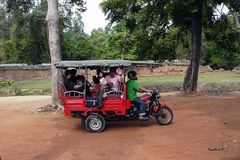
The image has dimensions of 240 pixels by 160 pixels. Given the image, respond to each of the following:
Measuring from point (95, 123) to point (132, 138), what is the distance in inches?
64.9

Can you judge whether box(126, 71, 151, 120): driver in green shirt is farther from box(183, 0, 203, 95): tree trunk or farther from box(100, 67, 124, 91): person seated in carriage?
box(183, 0, 203, 95): tree trunk

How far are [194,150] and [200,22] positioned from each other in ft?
41.8

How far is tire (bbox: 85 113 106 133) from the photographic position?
1265cm

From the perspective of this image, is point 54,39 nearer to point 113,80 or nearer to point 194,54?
point 113,80

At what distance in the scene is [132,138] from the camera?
11.4 meters

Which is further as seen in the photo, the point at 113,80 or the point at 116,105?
the point at 113,80

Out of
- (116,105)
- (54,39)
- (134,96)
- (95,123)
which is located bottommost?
(95,123)

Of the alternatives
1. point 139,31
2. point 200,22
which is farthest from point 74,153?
point 139,31

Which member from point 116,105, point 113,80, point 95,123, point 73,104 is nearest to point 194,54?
point 113,80

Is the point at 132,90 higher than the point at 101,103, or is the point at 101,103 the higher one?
the point at 132,90

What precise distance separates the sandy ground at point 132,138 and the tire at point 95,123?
225 millimetres

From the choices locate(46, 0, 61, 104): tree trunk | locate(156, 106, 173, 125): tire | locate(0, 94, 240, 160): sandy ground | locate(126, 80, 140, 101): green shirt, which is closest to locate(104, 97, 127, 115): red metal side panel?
locate(126, 80, 140, 101): green shirt

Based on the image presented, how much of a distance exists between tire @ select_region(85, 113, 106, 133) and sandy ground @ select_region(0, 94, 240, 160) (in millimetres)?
225

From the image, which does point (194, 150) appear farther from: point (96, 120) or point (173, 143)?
point (96, 120)
